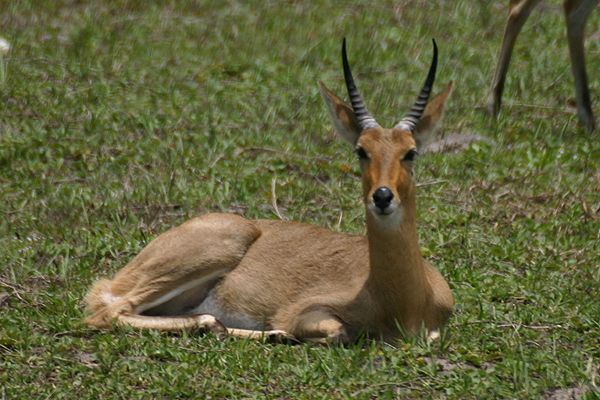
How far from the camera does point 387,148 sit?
4.73 metres

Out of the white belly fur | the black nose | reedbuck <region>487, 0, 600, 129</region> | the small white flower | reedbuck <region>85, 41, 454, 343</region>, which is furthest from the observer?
the small white flower

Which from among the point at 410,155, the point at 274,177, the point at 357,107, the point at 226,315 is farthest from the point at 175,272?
the point at 274,177

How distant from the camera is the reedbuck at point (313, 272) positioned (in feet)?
15.6

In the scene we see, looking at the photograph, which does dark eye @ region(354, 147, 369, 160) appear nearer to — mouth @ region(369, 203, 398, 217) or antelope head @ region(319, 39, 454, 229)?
antelope head @ region(319, 39, 454, 229)

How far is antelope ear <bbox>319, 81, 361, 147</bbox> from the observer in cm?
513

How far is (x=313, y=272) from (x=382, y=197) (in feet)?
3.86

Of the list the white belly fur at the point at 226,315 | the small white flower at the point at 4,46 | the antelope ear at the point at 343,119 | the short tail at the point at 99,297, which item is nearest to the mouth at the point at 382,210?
the antelope ear at the point at 343,119

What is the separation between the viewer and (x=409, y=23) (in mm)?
11203

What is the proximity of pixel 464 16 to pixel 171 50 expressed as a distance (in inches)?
153

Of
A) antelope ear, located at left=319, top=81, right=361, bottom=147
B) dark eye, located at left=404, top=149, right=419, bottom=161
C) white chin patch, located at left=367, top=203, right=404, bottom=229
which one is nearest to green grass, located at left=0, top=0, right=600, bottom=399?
white chin patch, located at left=367, top=203, right=404, bottom=229

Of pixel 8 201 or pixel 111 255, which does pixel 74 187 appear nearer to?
pixel 8 201

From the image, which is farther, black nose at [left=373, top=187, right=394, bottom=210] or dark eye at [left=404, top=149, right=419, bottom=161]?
dark eye at [left=404, top=149, right=419, bottom=161]

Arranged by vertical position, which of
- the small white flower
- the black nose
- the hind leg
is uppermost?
the small white flower

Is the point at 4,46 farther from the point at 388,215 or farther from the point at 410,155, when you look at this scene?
the point at 388,215
